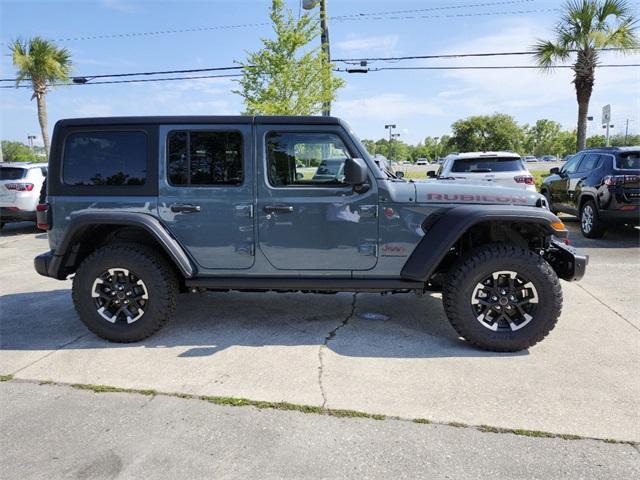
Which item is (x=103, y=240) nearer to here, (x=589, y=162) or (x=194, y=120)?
(x=194, y=120)

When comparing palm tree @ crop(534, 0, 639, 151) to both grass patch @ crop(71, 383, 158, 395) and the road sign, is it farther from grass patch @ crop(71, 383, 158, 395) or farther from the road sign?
grass patch @ crop(71, 383, 158, 395)

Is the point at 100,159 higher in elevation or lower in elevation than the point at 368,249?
higher

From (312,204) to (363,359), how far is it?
1.29 metres

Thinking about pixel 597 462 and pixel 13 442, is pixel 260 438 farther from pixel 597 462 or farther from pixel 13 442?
pixel 597 462

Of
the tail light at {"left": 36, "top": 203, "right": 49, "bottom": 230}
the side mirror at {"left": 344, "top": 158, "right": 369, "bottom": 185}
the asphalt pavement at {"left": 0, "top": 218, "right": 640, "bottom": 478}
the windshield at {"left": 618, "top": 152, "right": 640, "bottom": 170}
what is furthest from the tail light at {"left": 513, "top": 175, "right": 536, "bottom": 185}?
the tail light at {"left": 36, "top": 203, "right": 49, "bottom": 230}

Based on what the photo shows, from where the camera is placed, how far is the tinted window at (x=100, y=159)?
4023mm

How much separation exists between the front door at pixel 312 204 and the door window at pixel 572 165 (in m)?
7.65

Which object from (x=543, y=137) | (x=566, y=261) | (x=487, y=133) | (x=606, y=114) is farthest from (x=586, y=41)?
(x=543, y=137)

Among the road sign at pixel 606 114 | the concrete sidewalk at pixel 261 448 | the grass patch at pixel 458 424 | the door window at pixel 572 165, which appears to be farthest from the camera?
the road sign at pixel 606 114

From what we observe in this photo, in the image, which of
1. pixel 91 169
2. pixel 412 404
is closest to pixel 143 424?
pixel 412 404

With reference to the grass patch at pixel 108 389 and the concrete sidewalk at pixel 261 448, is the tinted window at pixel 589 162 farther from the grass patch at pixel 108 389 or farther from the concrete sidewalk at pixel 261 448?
the grass patch at pixel 108 389

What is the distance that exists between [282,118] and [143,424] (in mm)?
2489

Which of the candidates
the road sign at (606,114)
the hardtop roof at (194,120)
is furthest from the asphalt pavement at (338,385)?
the road sign at (606,114)

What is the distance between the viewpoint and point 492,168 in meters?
9.02
